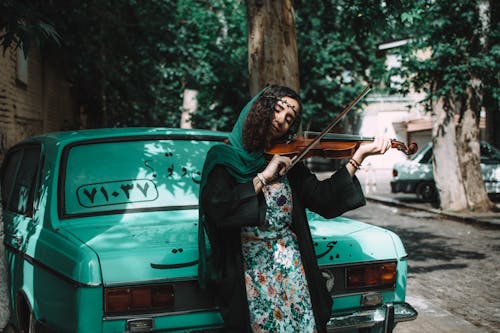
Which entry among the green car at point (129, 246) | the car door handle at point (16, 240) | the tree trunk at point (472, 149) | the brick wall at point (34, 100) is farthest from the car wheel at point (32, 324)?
the tree trunk at point (472, 149)

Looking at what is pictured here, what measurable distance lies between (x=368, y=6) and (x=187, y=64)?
1884cm

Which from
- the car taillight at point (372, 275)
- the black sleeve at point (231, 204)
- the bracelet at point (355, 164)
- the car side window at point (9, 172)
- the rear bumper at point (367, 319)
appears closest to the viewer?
the black sleeve at point (231, 204)

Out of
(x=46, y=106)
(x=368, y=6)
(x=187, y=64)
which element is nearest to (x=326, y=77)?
(x=187, y=64)

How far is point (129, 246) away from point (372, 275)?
1324 millimetres

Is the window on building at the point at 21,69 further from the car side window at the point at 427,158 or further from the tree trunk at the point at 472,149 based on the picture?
the car side window at the point at 427,158

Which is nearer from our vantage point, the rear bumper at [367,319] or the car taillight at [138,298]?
the car taillight at [138,298]

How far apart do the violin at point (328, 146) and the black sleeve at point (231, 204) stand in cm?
26

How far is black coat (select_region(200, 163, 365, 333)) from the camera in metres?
2.71

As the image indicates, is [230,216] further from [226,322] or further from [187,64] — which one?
[187,64]

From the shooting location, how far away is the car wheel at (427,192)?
19000mm

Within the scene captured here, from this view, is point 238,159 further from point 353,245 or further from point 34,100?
point 34,100

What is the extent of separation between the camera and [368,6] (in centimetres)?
698

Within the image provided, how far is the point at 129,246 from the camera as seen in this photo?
3.18 m

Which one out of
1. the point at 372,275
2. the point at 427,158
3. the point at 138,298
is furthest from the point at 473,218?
the point at 138,298
